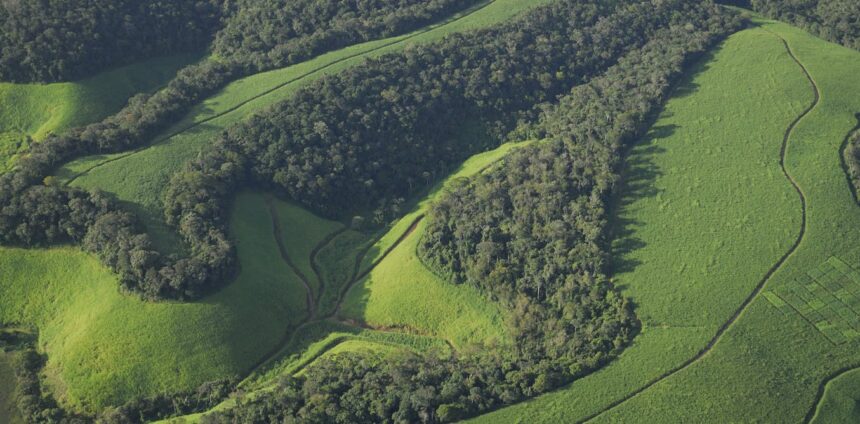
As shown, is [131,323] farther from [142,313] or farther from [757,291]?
[757,291]

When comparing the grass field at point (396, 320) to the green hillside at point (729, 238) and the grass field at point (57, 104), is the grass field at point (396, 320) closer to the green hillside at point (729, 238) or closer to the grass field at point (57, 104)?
the green hillside at point (729, 238)

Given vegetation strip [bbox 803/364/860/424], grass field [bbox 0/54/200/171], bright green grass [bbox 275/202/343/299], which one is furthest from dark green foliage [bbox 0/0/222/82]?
vegetation strip [bbox 803/364/860/424]

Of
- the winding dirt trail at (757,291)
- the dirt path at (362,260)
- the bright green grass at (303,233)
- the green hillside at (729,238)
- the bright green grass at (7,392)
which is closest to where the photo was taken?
the green hillside at (729,238)

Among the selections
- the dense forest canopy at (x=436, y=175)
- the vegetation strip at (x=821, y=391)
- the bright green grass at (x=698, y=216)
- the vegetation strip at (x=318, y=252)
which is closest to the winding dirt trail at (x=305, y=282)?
the vegetation strip at (x=318, y=252)

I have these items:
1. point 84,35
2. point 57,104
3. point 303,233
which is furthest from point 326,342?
point 84,35

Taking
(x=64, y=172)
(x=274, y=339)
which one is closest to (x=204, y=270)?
(x=274, y=339)

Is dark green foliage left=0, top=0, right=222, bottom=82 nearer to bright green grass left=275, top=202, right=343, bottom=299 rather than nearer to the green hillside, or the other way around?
bright green grass left=275, top=202, right=343, bottom=299
